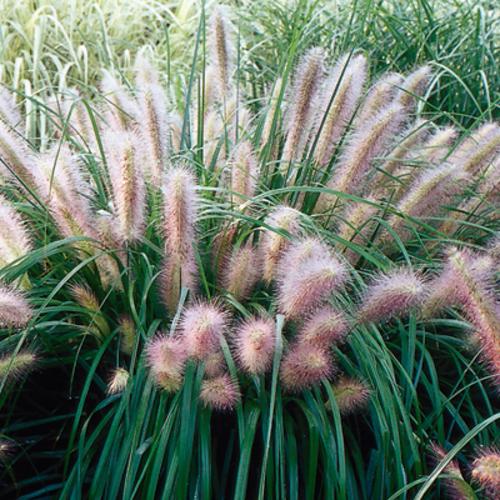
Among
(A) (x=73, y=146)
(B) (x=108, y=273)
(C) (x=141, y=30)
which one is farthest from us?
(C) (x=141, y=30)

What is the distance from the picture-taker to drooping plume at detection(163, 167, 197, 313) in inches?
74.4

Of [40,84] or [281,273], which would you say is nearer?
[281,273]

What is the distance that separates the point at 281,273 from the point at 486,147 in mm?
839

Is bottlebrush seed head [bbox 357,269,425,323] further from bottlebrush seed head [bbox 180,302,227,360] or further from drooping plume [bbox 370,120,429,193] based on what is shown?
drooping plume [bbox 370,120,429,193]

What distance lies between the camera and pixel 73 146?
281 centimetres

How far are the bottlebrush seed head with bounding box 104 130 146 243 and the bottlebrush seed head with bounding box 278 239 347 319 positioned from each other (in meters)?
0.37

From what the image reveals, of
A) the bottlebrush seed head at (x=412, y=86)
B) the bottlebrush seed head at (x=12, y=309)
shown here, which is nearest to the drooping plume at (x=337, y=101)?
the bottlebrush seed head at (x=412, y=86)

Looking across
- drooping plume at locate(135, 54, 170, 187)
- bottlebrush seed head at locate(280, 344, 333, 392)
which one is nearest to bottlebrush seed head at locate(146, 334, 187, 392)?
bottlebrush seed head at locate(280, 344, 333, 392)

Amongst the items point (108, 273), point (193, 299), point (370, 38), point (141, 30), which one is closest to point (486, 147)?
point (193, 299)

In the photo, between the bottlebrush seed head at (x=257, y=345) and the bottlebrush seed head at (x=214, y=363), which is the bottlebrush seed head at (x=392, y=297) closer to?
the bottlebrush seed head at (x=257, y=345)

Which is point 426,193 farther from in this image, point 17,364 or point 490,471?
point 17,364

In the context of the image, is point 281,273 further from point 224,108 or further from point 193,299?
point 224,108

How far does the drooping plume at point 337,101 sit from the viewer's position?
238cm

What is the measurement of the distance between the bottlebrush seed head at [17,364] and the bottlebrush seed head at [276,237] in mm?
596
